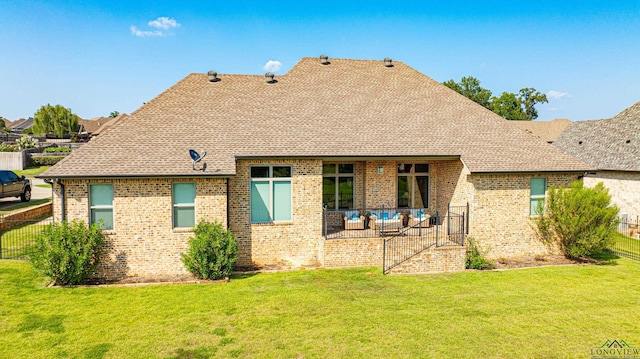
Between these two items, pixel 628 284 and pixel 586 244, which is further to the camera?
pixel 586 244

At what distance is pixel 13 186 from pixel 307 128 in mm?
19209

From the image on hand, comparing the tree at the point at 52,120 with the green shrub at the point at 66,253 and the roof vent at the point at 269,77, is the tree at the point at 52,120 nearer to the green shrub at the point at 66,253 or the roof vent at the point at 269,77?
the roof vent at the point at 269,77

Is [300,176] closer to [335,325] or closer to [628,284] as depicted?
[335,325]

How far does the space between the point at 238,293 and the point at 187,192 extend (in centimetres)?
398

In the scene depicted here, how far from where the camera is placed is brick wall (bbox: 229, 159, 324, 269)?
13.9 m

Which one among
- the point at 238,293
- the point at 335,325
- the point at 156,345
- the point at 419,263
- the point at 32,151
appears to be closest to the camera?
the point at 156,345

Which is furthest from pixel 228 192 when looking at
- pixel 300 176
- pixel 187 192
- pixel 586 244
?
pixel 586 244

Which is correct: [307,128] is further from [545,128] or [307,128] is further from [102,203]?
[545,128]

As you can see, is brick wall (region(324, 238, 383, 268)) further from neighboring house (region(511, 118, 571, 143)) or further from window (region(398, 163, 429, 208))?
neighboring house (region(511, 118, 571, 143))

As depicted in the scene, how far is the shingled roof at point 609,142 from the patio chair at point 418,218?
42.6 ft

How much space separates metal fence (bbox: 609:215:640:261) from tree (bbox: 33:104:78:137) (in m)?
92.3

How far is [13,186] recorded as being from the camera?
75.9 feet

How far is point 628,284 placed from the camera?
1254 centimetres

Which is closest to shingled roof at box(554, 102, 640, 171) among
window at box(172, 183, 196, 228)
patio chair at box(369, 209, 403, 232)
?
patio chair at box(369, 209, 403, 232)
